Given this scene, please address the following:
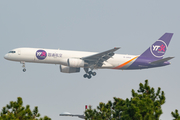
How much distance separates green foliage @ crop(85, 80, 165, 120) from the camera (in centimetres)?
3551

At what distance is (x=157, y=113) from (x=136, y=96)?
4.87 meters

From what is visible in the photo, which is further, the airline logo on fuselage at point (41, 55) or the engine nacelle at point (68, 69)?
the engine nacelle at point (68, 69)

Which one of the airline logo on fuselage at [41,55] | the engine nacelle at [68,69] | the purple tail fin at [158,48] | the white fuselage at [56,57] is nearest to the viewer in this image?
the airline logo on fuselage at [41,55]

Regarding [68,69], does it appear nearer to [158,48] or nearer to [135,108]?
[158,48]

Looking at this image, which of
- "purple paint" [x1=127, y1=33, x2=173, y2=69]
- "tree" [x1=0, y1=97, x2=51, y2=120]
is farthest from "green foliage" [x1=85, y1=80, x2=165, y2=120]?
"purple paint" [x1=127, y1=33, x2=173, y2=69]

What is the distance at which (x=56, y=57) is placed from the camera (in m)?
60.2

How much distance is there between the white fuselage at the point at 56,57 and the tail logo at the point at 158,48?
5447mm

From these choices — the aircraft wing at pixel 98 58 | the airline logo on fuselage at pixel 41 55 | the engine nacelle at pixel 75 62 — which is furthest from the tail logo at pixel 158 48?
the airline logo on fuselage at pixel 41 55

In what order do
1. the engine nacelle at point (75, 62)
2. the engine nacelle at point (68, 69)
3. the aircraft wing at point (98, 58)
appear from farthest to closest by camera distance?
the engine nacelle at point (68, 69) < the aircraft wing at point (98, 58) < the engine nacelle at point (75, 62)

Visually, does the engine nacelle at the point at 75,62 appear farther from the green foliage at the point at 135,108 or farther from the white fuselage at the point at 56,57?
the green foliage at the point at 135,108

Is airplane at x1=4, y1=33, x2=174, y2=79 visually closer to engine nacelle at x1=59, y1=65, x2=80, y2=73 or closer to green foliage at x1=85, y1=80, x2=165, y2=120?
engine nacelle at x1=59, y1=65, x2=80, y2=73

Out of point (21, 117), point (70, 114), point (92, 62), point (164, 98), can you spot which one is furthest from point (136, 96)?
point (92, 62)

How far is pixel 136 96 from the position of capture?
129 feet

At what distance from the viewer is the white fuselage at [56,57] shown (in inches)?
2362
